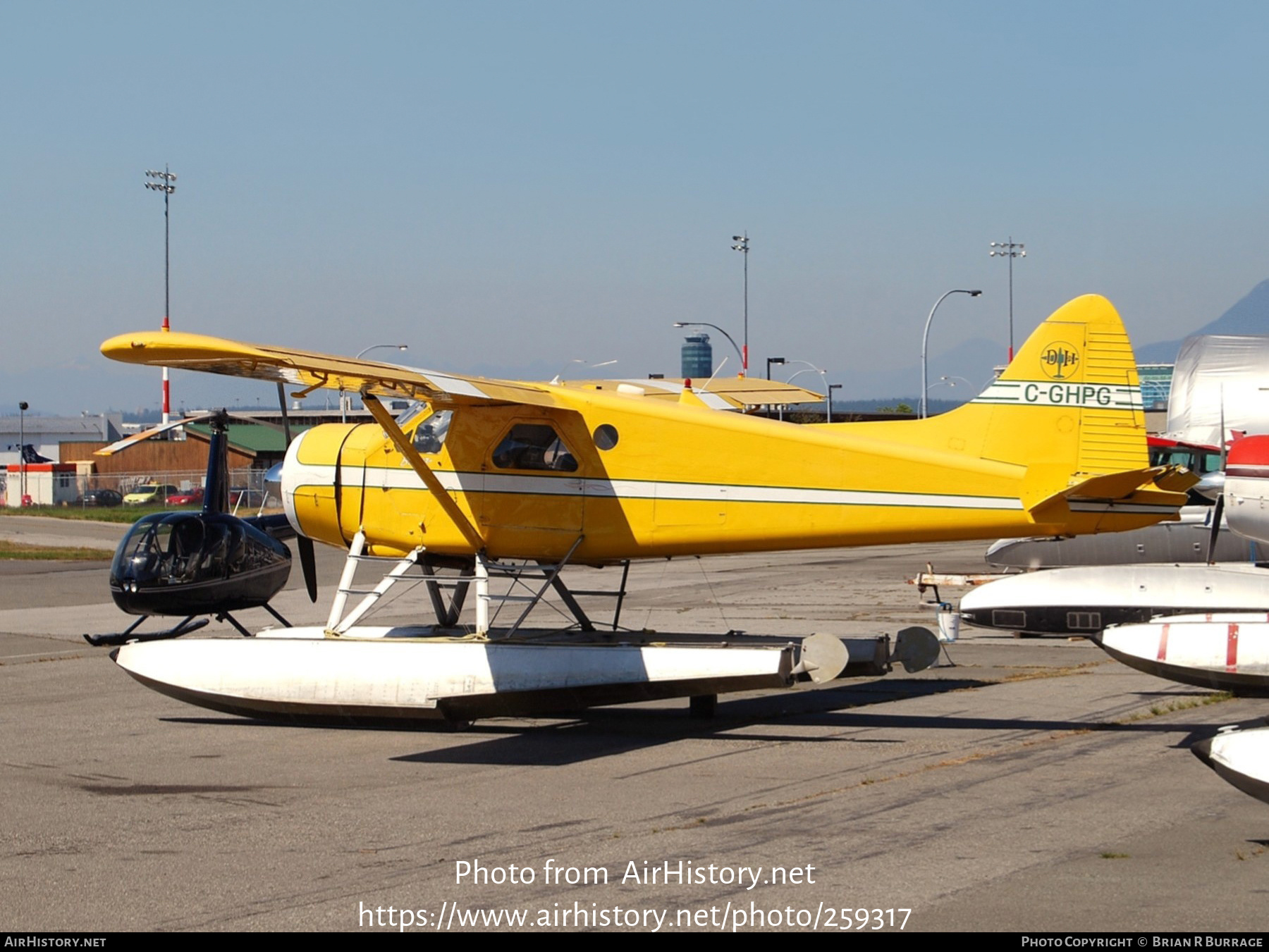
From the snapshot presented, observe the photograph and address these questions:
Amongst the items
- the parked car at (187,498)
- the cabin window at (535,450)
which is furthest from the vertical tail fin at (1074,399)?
the parked car at (187,498)

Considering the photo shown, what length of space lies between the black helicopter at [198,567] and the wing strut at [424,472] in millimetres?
2904

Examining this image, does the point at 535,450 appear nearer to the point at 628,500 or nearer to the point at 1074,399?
the point at 628,500

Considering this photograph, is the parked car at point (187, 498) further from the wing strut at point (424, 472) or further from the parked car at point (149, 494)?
the wing strut at point (424, 472)

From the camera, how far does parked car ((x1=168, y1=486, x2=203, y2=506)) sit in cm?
6118

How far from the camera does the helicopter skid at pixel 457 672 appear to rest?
1112 cm

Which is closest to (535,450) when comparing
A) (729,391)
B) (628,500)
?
(628,500)

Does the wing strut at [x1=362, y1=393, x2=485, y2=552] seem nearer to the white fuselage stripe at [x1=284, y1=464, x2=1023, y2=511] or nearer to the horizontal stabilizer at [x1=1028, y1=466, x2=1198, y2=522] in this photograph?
the white fuselage stripe at [x1=284, y1=464, x2=1023, y2=511]

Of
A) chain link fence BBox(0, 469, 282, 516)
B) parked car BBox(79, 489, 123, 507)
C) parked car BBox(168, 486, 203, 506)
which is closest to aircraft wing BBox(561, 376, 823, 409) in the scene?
parked car BBox(168, 486, 203, 506)

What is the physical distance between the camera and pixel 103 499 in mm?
66938

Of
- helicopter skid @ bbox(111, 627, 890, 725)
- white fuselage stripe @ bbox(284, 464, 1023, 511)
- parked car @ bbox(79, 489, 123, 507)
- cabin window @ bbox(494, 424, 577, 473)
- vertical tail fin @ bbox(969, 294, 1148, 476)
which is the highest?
vertical tail fin @ bbox(969, 294, 1148, 476)

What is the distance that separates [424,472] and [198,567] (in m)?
4.54

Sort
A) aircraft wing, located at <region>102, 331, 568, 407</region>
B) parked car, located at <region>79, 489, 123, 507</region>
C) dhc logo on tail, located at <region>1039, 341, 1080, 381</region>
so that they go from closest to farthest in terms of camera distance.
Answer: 1. aircraft wing, located at <region>102, 331, 568, 407</region>
2. dhc logo on tail, located at <region>1039, 341, 1080, 381</region>
3. parked car, located at <region>79, 489, 123, 507</region>

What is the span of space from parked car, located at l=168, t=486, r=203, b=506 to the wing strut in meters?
48.6
